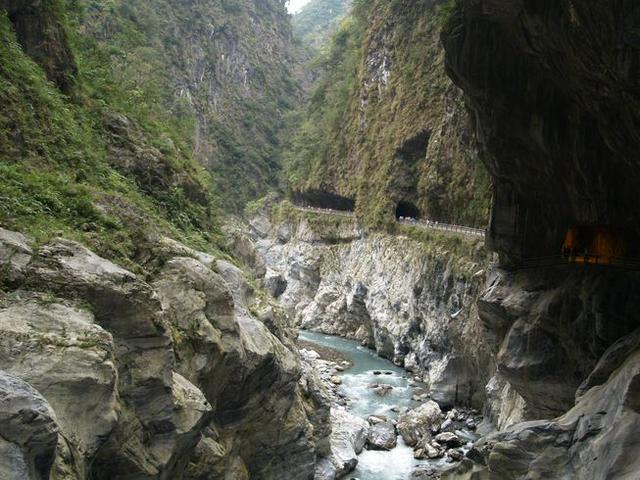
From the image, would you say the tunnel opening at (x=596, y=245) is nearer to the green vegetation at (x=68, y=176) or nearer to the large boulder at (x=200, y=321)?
the large boulder at (x=200, y=321)

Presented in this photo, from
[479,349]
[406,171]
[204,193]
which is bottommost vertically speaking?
[479,349]

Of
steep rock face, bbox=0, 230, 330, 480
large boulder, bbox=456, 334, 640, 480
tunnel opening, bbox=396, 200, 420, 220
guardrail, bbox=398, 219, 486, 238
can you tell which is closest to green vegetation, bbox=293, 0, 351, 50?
tunnel opening, bbox=396, 200, 420, 220

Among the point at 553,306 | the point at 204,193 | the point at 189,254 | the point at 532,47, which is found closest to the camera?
the point at 532,47

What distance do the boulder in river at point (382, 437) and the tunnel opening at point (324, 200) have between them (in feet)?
109

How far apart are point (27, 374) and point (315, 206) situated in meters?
55.9

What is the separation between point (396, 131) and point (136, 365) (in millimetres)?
38252

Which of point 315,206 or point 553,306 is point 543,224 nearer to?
point 553,306

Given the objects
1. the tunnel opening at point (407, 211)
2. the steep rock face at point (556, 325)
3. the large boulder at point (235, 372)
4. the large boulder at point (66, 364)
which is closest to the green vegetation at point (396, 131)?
the tunnel opening at point (407, 211)

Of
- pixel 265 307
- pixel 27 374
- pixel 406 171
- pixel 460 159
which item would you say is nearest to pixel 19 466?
pixel 27 374

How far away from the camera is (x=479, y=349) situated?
26.7 metres

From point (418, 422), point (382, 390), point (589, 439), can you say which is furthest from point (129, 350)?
point (382, 390)

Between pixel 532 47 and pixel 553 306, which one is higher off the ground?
pixel 532 47

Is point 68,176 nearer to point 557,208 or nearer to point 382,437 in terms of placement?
point 557,208

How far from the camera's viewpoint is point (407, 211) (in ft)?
150
